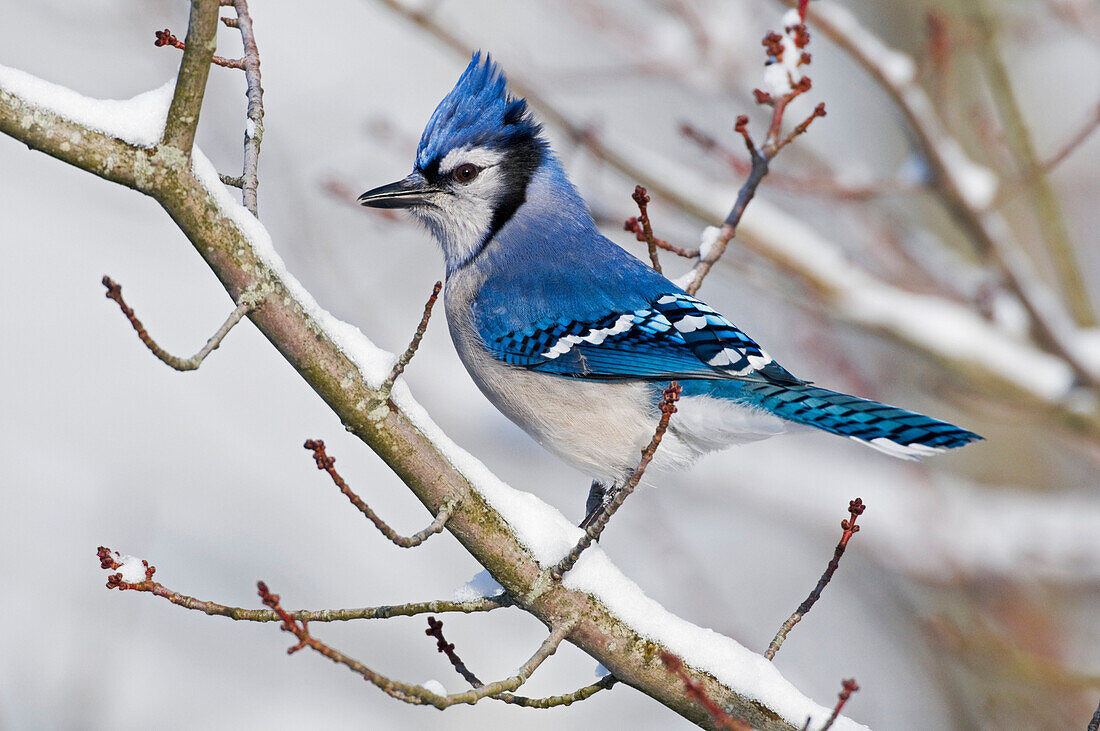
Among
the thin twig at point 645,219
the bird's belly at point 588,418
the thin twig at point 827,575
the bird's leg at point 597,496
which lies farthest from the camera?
the bird's leg at point 597,496

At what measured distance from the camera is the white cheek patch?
10.1 feet

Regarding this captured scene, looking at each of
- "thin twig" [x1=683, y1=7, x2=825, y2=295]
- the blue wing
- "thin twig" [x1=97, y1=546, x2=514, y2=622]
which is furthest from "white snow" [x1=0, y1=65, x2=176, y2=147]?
"thin twig" [x1=683, y1=7, x2=825, y2=295]

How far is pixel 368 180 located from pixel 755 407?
140 inches

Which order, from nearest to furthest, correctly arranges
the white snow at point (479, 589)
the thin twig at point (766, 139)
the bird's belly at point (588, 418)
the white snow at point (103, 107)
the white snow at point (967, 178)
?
the white snow at point (103, 107) → the white snow at point (479, 589) → the thin twig at point (766, 139) → the bird's belly at point (588, 418) → the white snow at point (967, 178)

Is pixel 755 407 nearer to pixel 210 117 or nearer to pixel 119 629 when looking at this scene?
pixel 119 629

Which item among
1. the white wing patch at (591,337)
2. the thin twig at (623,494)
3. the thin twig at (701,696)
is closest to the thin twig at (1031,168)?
the white wing patch at (591,337)

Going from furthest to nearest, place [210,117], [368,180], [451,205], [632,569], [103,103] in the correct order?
[632,569]
[368,180]
[210,117]
[451,205]
[103,103]

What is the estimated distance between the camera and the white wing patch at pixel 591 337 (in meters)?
2.82

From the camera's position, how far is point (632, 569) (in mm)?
6527

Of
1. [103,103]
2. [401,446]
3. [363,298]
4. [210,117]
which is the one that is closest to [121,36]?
[210,117]

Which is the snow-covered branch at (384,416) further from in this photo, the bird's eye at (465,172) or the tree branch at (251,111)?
the bird's eye at (465,172)

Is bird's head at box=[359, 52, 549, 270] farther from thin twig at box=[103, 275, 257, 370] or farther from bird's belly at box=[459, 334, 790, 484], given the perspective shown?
thin twig at box=[103, 275, 257, 370]

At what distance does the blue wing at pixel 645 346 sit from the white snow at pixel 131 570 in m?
1.21

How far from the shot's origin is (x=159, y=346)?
1.69 metres
